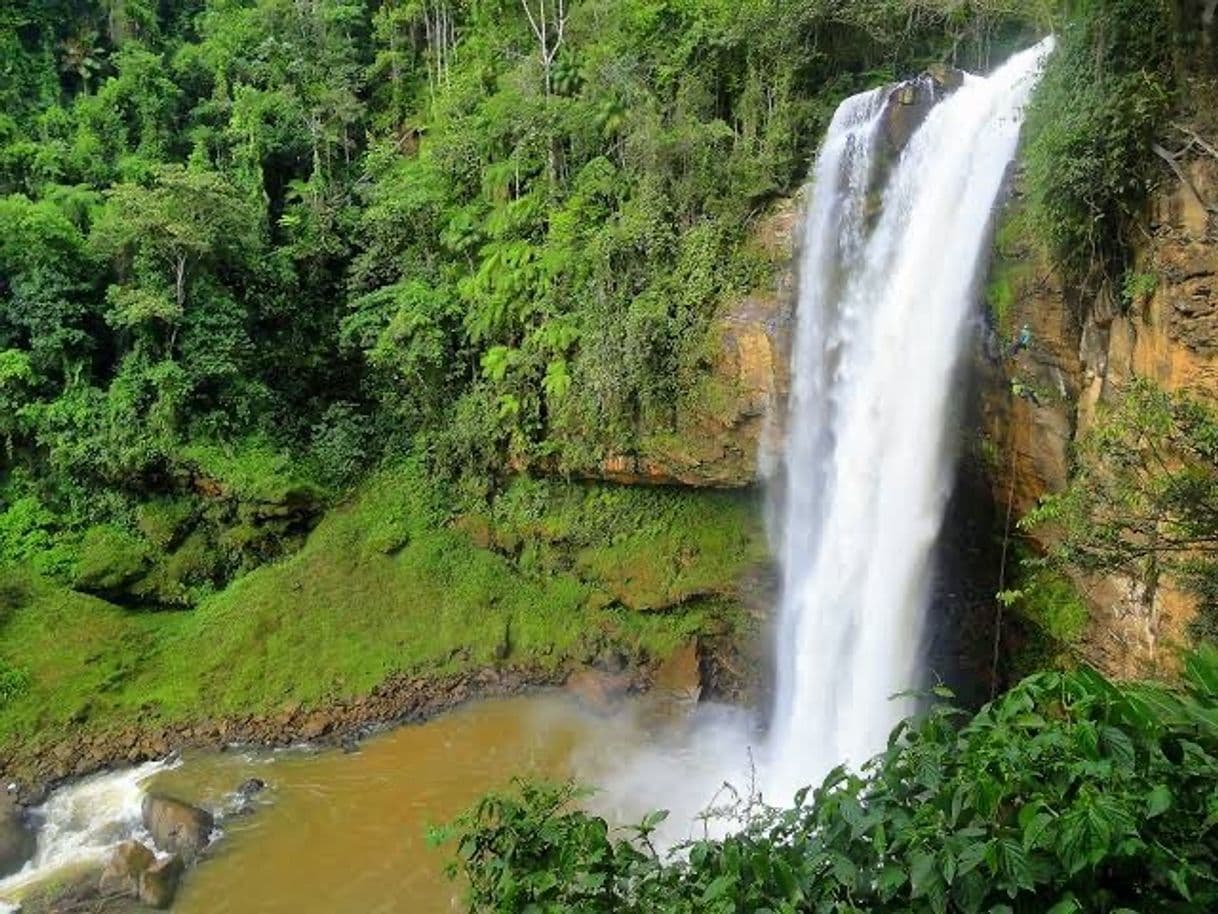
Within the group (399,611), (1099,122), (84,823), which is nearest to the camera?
(1099,122)

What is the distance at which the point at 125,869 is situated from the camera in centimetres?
1006

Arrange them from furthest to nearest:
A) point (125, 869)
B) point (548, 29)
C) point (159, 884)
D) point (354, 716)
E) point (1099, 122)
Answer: point (548, 29) < point (354, 716) < point (125, 869) < point (159, 884) < point (1099, 122)

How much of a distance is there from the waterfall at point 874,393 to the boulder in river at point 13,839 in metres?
9.01

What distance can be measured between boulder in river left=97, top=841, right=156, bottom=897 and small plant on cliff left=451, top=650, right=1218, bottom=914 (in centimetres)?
898

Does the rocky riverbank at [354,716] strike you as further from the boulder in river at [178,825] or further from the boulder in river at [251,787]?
the boulder in river at [178,825]

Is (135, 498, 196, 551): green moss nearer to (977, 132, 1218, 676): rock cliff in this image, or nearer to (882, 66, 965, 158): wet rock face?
(882, 66, 965, 158): wet rock face

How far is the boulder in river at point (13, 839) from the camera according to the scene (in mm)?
10477

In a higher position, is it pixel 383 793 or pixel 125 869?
pixel 125 869

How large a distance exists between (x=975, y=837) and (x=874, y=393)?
8748 mm

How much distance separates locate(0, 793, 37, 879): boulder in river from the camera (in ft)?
34.4

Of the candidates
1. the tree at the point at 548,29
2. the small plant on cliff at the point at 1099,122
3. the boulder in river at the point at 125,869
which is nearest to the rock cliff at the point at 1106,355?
the small plant on cliff at the point at 1099,122

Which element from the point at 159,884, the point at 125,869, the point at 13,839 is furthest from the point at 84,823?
the point at 159,884

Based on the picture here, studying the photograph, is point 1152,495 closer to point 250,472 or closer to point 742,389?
point 742,389

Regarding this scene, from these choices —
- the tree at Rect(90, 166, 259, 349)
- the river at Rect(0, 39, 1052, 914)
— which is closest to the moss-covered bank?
the river at Rect(0, 39, 1052, 914)
